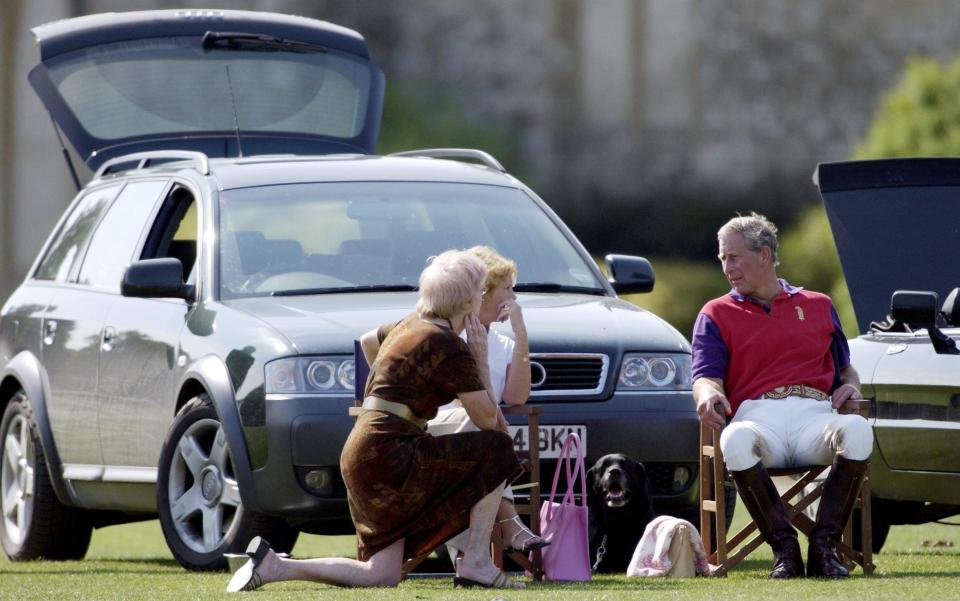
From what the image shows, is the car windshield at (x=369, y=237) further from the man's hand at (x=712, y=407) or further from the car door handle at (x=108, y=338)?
the man's hand at (x=712, y=407)

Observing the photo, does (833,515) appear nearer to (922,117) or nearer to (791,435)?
(791,435)

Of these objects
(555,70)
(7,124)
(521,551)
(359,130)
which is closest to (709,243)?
(555,70)

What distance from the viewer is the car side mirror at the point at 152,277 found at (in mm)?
9172

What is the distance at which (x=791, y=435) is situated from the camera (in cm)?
820

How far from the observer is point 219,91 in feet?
39.1

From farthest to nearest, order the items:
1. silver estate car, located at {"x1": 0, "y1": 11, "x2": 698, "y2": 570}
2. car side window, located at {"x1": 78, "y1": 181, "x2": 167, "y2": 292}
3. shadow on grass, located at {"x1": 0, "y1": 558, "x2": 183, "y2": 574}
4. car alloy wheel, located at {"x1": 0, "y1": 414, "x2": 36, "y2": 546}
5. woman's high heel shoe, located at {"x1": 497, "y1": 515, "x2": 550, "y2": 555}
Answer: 1. car alloy wheel, located at {"x1": 0, "y1": 414, "x2": 36, "y2": 546}
2. car side window, located at {"x1": 78, "y1": 181, "x2": 167, "y2": 292}
3. shadow on grass, located at {"x1": 0, "y1": 558, "x2": 183, "y2": 574}
4. silver estate car, located at {"x1": 0, "y1": 11, "x2": 698, "y2": 570}
5. woman's high heel shoe, located at {"x1": 497, "y1": 515, "x2": 550, "y2": 555}

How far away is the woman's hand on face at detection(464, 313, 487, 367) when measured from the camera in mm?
7816

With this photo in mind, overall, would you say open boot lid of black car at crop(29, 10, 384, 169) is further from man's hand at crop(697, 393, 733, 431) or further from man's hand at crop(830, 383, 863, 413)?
man's hand at crop(830, 383, 863, 413)

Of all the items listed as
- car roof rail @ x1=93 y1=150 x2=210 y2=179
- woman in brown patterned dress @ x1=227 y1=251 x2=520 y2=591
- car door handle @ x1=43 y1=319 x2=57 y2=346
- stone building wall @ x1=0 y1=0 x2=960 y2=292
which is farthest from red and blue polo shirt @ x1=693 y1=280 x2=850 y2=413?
stone building wall @ x1=0 y1=0 x2=960 y2=292

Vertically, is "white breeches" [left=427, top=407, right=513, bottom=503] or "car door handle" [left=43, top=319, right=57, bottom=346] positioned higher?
"white breeches" [left=427, top=407, right=513, bottom=503]

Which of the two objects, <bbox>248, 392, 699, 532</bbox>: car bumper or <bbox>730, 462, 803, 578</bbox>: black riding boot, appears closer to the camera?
<bbox>730, 462, 803, 578</bbox>: black riding boot

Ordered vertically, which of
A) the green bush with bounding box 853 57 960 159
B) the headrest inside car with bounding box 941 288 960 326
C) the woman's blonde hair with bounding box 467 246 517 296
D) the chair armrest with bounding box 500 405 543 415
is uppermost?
the woman's blonde hair with bounding box 467 246 517 296

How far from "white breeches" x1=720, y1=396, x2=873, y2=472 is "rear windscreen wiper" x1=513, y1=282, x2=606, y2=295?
4.78ft

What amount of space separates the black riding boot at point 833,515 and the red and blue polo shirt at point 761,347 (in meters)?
0.43
